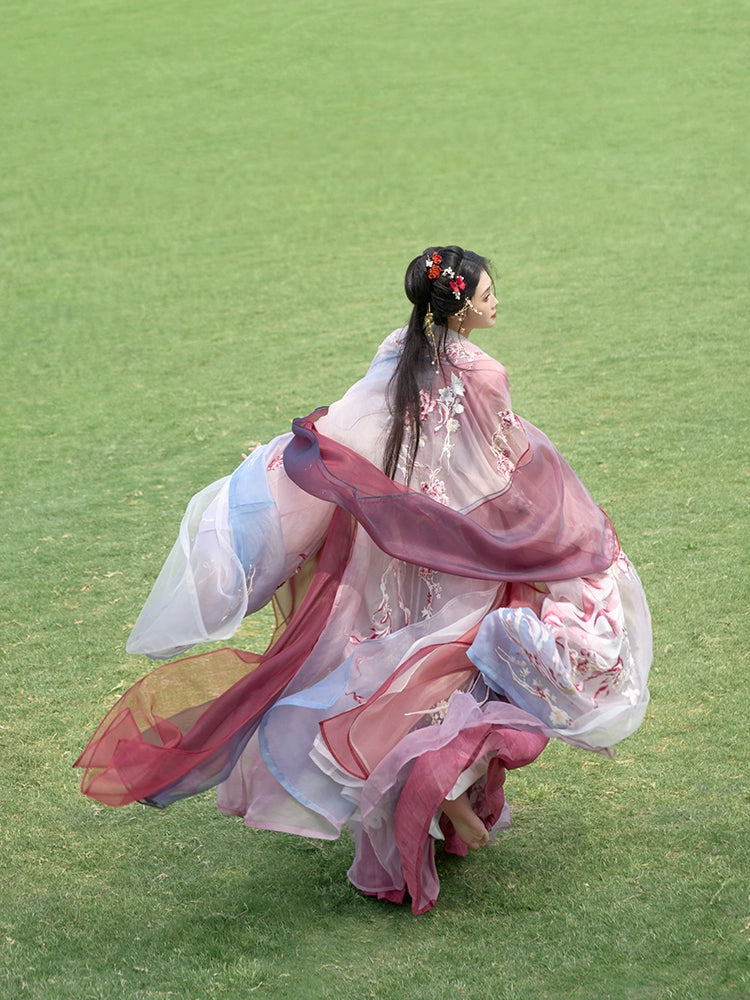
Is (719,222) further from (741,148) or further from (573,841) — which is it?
(573,841)

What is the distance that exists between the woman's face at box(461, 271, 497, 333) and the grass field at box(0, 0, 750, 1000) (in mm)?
1029

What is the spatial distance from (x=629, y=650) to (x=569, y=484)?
333mm

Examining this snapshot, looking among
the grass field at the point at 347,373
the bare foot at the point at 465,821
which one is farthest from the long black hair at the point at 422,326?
the grass field at the point at 347,373

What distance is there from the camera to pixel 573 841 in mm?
2680

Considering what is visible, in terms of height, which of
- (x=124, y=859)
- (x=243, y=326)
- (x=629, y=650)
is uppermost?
(x=629, y=650)

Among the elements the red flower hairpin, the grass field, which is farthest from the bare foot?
the red flower hairpin

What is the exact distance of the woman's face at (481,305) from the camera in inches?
98.5

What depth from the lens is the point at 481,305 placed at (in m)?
2.51

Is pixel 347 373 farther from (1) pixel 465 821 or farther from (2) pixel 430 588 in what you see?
(1) pixel 465 821

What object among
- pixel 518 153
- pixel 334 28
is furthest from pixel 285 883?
pixel 334 28

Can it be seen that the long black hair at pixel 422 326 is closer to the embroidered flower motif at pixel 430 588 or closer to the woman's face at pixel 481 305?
the woman's face at pixel 481 305
